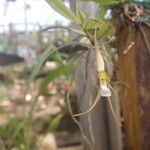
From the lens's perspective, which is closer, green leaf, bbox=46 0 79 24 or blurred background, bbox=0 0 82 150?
green leaf, bbox=46 0 79 24

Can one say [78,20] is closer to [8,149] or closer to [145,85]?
[145,85]

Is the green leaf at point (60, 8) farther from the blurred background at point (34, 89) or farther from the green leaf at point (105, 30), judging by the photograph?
the blurred background at point (34, 89)

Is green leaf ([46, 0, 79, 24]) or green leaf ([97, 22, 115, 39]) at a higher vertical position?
green leaf ([46, 0, 79, 24])

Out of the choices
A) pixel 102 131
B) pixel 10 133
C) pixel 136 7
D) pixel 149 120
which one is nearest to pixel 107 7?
pixel 136 7

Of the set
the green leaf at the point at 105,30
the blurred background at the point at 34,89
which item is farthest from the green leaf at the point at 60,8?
the blurred background at the point at 34,89

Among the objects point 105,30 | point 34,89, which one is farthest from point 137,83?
point 34,89

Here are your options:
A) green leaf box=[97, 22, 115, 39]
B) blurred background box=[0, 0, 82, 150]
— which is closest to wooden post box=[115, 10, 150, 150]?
green leaf box=[97, 22, 115, 39]

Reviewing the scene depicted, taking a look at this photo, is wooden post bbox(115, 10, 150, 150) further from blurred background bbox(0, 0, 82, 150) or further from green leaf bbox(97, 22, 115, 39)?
blurred background bbox(0, 0, 82, 150)

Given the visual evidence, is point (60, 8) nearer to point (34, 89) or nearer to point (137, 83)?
point (137, 83)
